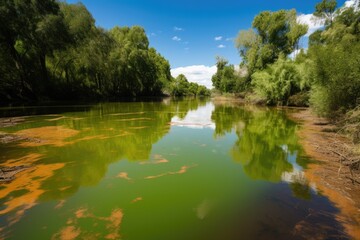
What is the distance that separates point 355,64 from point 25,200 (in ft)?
44.3

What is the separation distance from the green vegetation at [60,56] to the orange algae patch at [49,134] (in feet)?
56.7

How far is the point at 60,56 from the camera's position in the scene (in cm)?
3145

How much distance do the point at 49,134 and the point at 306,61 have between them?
23.2m

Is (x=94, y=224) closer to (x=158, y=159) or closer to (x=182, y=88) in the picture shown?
(x=158, y=159)

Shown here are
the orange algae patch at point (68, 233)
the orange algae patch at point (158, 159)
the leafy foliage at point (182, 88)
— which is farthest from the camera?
the leafy foliage at point (182, 88)

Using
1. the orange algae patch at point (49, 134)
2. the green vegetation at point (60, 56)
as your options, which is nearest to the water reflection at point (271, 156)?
the orange algae patch at point (49, 134)

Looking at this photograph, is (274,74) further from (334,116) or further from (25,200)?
(25,200)

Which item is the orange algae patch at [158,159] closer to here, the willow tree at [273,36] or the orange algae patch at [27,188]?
the orange algae patch at [27,188]

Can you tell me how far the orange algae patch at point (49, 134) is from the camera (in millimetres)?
8917

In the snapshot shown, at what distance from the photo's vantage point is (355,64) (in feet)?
33.2

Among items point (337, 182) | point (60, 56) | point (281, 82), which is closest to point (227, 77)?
point (281, 82)

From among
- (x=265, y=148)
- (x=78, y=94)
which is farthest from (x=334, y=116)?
(x=78, y=94)

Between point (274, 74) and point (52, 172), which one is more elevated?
point (274, 74)

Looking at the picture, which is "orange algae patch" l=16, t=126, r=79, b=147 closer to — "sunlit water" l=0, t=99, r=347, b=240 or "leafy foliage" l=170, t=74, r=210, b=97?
"sunlit water" l=0, t=99, r=347, b=240
